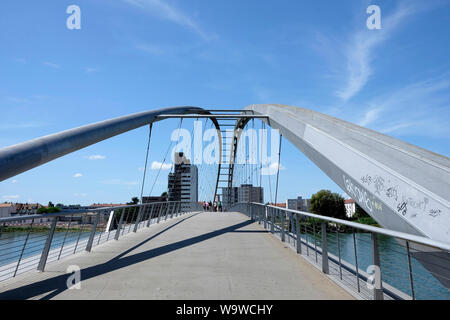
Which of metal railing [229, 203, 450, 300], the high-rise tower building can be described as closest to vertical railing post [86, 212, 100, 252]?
metal railing [229, 203, 450, 300]

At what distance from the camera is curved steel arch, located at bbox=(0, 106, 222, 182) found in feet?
14.6

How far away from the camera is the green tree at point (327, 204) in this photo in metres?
55.9

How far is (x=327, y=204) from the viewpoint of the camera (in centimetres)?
5612

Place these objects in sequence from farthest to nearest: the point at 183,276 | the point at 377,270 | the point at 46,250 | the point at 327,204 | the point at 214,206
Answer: the point at 327,204 → the point at 214,206 → the point at 46,250 → the point at 183,276 → the point at 377,270

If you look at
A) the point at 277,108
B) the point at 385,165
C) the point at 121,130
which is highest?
the point at 277,108

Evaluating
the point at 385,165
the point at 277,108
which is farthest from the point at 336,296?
the point at 277,108

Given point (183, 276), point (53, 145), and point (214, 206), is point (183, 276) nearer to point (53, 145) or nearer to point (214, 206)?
point (53, 145)

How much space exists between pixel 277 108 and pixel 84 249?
30.4 feet

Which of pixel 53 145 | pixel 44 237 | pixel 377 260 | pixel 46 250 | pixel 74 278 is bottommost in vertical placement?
pixel 74 278

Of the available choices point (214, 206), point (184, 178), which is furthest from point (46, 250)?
point (184, 178)

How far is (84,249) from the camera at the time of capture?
241 inches

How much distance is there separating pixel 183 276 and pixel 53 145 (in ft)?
11.6

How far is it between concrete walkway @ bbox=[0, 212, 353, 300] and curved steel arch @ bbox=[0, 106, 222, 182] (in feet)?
5.25
